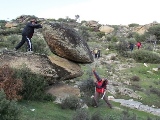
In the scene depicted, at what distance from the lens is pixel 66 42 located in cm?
1617

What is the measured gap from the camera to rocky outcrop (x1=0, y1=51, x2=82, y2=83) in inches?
599

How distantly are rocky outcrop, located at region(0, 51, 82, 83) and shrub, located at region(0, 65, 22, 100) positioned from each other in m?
1.18

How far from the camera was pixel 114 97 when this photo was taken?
19656 millimetres

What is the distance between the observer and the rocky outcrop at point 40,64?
50.0ft

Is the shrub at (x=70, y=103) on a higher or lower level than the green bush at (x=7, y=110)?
lower

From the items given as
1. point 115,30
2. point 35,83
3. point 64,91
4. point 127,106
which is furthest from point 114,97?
point 115,30

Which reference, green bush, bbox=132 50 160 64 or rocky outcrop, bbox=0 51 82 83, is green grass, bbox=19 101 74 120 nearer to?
rocky outcrop, bbox=0 51 82 83

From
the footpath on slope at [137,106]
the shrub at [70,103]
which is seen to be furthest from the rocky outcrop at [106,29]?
the shrub at [70,103]

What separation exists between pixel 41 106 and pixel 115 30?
5833cm

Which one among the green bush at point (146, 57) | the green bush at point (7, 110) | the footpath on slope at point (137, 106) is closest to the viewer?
the green bush at point (7, 110)

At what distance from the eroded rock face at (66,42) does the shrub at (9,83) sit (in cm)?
320

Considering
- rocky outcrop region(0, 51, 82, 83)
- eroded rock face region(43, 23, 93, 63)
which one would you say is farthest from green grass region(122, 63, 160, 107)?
rocky outcrop region(0, 51, 82, 83)

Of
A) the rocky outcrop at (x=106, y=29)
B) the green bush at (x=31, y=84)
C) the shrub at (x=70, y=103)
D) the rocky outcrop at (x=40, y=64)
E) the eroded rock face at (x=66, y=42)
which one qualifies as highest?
the eroded rock face at (x=66, y=42)

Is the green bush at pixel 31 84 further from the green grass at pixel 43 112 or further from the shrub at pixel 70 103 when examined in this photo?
the shrub at pixel 70 103
